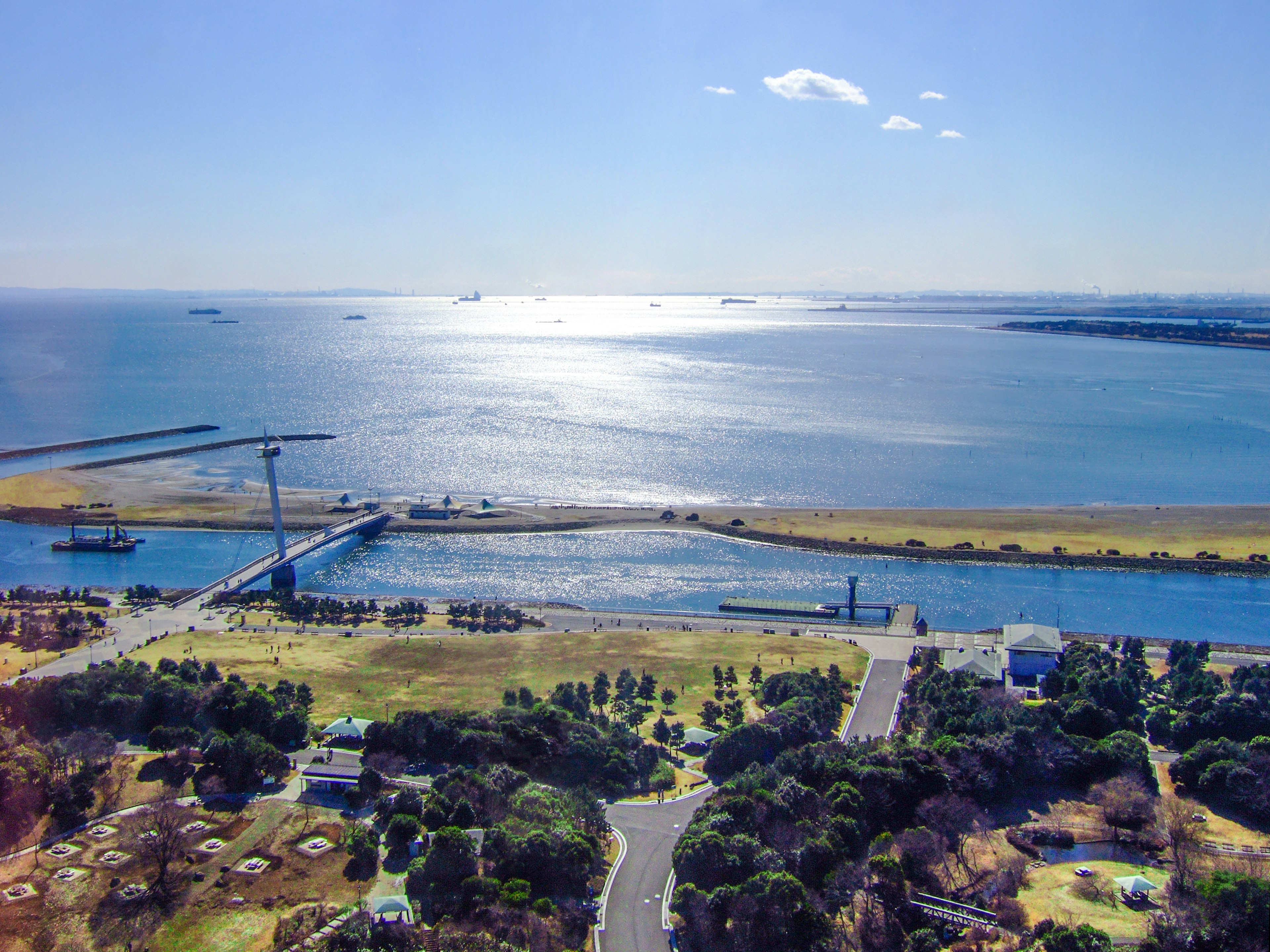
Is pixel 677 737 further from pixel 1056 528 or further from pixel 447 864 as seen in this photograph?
pixel 1056 528

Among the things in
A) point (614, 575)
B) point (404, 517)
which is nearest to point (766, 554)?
point (614, 575)

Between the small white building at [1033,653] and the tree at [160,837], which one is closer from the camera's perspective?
the tree at [160,837]

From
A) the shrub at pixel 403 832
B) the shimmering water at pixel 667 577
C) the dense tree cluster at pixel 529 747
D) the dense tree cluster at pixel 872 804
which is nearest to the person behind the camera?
the dense tree cluster at pixel 872 804

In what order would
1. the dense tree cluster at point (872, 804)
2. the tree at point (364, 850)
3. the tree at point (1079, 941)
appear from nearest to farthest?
the tree at point (1079, 941), the dense tree cluster at point (872, 804), the tree at point (364, 850)

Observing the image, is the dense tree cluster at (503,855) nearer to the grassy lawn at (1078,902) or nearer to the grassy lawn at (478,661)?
the grassy lawn at (478,661)

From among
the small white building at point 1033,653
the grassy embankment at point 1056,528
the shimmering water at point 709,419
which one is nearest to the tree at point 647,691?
the small white building at point 1033,653

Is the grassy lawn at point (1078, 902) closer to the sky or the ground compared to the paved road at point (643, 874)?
closer to the sky
